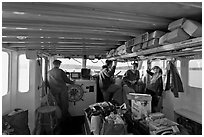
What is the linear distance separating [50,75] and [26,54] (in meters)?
1.11

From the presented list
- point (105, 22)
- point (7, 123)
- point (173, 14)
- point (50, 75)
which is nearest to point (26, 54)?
point (50, 75)

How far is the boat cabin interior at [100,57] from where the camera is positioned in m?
1.15

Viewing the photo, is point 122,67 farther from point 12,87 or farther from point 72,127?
point 12,87

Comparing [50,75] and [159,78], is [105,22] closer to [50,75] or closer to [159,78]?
[159,78]

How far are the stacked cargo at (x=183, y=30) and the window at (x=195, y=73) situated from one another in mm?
2910

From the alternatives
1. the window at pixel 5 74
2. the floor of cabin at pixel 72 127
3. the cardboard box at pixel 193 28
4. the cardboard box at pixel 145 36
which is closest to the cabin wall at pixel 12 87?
the window at pixel 5 74

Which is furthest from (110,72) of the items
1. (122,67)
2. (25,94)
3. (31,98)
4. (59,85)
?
(122,67)

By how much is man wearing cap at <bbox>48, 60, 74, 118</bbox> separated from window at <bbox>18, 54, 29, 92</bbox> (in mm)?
766

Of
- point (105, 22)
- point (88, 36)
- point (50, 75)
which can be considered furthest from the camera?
point (50, 75)

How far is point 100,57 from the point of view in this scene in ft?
17.5

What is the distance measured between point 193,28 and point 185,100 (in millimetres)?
3665

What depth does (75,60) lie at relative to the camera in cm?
584

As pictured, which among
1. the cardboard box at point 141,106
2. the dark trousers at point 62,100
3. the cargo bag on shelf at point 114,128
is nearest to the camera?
the cargo bag on shelf at point 114,128

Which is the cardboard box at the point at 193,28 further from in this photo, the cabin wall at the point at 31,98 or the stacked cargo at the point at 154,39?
the cabin wall at the point at 31,98
